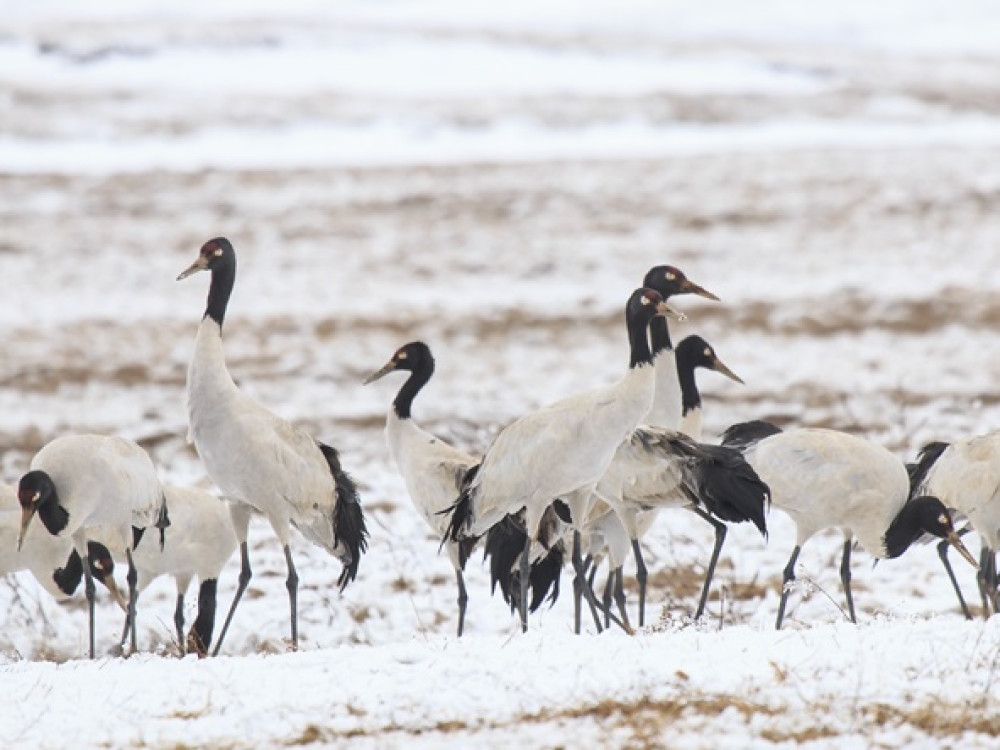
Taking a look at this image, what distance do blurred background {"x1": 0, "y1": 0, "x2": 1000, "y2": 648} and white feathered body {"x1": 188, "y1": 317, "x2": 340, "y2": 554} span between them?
142 centimetres

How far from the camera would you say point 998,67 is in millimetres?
43125

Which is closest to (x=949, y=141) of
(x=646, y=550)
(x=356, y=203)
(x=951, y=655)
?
(x=356, y=203)

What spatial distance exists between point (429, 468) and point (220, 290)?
5.45 ft

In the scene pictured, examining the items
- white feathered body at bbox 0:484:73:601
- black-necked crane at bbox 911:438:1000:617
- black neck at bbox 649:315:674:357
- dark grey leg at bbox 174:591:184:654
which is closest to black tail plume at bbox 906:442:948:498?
black-necked crane at bbox 911:438:1000:617

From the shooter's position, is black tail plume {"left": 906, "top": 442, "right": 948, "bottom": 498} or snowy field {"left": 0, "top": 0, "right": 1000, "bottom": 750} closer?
snowy field {"left": 0, "top": 0, "right": 1000, "bottom": 750}

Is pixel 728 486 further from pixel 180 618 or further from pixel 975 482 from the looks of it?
pixel 180 618

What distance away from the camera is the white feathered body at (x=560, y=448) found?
7562 mm

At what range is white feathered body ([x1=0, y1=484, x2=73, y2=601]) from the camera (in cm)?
862

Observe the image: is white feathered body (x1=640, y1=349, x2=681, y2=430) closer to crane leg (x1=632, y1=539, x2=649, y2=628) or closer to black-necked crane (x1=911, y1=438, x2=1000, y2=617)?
crane leg (x1=632, y1=539, x2=649, y2=628)

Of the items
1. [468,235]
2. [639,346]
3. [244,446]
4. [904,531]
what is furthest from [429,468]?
[468,235]

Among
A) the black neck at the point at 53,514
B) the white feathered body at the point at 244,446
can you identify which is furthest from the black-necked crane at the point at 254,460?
the black neck at the point at 53,514

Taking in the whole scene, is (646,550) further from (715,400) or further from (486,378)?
(486,378)

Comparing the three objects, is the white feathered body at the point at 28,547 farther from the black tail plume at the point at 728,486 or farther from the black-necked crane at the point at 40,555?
the black tail plume at the point at 728,486

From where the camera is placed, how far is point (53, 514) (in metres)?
7.93
